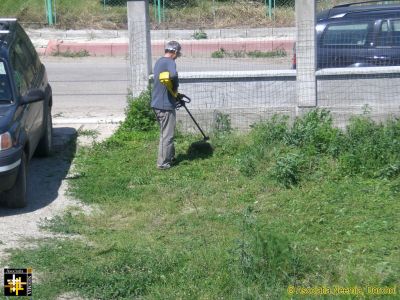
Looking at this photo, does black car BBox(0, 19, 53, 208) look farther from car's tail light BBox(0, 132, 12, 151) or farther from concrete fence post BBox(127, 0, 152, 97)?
concrete fence post BBox(127, 0, 152, 97)

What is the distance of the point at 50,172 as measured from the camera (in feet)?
33.1

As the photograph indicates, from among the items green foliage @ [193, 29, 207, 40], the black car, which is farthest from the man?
green foliage @ [193, 29, 207, 40]

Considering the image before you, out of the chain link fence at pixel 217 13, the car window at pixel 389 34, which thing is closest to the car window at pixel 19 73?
the car window at pixel 389 34

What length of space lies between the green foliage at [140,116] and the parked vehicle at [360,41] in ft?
7.67

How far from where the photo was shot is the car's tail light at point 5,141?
820 centimetres

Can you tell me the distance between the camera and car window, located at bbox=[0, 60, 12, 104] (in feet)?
29.3

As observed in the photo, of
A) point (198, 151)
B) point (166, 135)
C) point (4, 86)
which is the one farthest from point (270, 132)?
point (4, 86)

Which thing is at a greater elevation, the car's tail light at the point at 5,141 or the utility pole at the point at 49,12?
the utility pole at the point at 49,12

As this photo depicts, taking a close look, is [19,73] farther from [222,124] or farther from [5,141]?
[222,124]

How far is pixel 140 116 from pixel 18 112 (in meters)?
2.78

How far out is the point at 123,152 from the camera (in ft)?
35.0

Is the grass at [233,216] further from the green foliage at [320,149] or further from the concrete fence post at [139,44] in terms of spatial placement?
the concrete fence post at [139,44]

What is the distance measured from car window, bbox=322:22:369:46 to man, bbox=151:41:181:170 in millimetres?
2476

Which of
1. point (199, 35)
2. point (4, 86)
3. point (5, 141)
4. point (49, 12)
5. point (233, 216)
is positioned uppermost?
point (49, 12)
